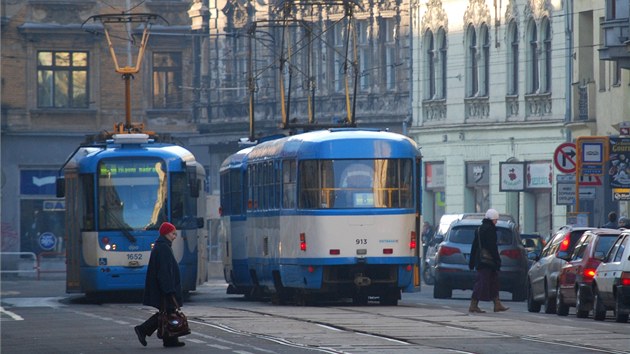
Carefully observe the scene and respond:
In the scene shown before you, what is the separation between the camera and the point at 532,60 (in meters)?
55.8

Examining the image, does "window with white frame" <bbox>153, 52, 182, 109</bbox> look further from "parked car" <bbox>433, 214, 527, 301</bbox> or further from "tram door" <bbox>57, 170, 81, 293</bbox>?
"tram door" <bbox>57, 170, 81, 293</bbox>

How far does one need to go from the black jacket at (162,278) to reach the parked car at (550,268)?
10627 millimetres

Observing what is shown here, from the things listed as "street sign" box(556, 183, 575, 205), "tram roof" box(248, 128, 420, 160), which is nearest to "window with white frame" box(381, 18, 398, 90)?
"street sign" box(556, 183, 575, 205)

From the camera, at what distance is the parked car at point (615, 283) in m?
26.8

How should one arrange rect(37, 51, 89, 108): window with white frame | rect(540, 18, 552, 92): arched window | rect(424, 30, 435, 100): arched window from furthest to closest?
1. rect(37, 51, 89, 108): window with white frame
2. rect(424, 30, 435, 100): arched window
3. rect(540, 18, 552, 92): arched window

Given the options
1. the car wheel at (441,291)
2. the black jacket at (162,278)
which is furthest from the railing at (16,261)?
the black jacket at (162,278)

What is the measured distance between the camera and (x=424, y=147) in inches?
2429

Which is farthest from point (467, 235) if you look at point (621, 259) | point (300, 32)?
point (300, 32)

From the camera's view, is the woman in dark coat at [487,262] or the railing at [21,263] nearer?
the woman in dark coat at [487,262]

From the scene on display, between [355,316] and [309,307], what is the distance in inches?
174

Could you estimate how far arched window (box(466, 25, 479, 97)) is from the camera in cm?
5903

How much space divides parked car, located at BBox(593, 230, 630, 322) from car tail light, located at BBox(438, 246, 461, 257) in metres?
9.99

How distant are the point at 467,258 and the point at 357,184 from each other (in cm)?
777

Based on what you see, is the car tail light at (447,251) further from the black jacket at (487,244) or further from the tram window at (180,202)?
the black jacket at (487,244)
